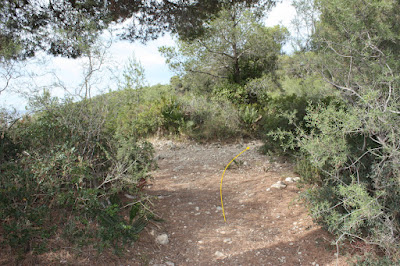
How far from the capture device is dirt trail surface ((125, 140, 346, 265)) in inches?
127

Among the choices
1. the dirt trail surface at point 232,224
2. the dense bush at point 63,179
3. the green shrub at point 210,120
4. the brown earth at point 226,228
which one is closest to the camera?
the dense bush at point 63,179

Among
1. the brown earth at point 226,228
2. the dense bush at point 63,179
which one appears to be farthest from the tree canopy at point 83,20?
the brown earth at point 226,228

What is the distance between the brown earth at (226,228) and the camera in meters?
3.12

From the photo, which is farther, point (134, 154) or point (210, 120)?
point (210, 120)

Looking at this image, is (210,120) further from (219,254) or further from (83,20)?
(219,254)

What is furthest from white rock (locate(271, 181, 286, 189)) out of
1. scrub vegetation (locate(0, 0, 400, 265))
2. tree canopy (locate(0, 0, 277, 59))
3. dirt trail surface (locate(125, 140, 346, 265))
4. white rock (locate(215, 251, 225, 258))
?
tree canopy (locate(0, 0, 277, 59))

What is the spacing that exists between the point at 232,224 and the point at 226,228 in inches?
5.3

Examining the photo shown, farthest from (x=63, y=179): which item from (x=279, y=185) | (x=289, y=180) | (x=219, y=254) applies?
(x=289, y=180)

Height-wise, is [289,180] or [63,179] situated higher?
[63,179]

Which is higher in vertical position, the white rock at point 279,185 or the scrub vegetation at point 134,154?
the scrub vegetation at point 134,154

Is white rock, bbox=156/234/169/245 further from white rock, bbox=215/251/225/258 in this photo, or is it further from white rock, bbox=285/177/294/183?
white rock, bbox=285/177/294/183

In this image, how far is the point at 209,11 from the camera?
19.1 ft

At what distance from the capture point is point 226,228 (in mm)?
3840

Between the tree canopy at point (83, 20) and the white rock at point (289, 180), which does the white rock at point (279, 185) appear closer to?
the white rock at point (289, 180)
